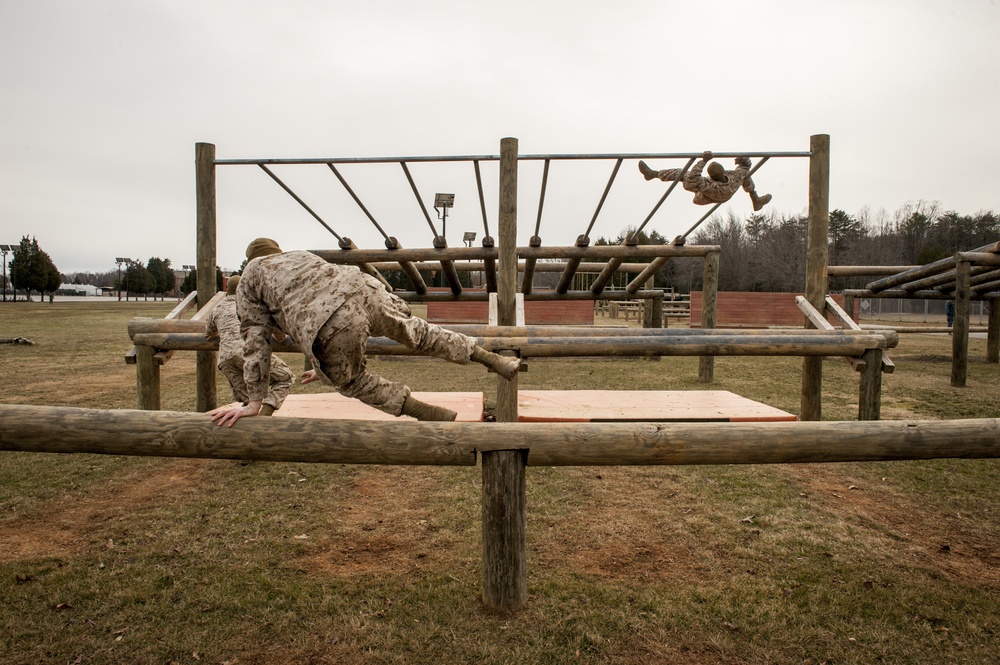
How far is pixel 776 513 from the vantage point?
3.74 meters

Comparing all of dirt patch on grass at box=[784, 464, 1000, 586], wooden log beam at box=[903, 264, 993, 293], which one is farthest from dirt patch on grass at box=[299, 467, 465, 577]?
wooden log beam at box=[903, 264, 993, 293]

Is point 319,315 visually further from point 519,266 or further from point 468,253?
point 519,266

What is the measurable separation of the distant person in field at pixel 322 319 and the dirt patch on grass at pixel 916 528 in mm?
2744

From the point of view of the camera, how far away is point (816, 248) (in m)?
5.93

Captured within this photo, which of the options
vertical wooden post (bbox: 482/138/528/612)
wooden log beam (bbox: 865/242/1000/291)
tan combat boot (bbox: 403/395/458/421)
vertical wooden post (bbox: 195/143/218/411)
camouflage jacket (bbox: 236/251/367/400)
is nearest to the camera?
vertical wooden post (bbox: 482/138/528/612)

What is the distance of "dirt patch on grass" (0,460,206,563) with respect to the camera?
10.5 ft

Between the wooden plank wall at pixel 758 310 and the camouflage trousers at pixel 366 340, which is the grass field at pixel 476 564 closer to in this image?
the camouflage trousers at pixel 366 340

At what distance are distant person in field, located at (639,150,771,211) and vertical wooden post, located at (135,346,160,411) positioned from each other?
5.10m

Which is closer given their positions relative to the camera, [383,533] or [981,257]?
[383,533]

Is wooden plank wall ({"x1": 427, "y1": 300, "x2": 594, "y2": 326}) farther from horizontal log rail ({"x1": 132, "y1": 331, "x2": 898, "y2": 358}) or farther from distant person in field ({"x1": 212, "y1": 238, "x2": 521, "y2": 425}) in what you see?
distant person in field ({"x1": 212, "y1": 238, "x2": 521, "y2": 425})

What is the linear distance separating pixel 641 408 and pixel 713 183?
2.54 m

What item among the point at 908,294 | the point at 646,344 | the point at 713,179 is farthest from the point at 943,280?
the point at 646,344

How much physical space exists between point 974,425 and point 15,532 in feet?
16.8

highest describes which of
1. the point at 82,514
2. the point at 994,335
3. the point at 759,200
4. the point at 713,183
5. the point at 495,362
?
the point at 713,183
